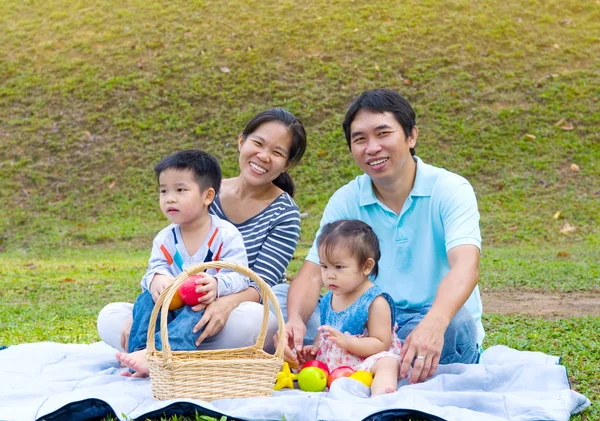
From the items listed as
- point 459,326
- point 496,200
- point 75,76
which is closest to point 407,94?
point 496,200

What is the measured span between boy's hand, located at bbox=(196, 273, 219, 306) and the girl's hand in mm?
571

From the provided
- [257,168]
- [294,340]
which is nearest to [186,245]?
[257,168]

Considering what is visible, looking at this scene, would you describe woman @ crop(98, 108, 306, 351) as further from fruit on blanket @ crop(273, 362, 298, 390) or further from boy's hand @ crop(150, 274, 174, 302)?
boy's hand @ crop(150, 274, 174, 302)

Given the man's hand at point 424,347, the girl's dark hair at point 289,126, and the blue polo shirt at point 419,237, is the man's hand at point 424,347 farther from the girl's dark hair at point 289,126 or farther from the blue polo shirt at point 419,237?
the girl's dark hair at point 289,126

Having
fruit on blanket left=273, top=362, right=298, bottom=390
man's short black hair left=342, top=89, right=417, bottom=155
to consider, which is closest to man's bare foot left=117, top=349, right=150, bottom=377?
fruit on blanket left=273, top=362, right=298, bottom=390

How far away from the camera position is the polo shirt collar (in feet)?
→ 13.6

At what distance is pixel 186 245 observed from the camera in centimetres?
416

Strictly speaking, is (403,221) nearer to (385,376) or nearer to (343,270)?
(343,270)

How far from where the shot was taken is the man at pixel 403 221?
4008 mm

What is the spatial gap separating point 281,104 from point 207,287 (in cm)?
1028

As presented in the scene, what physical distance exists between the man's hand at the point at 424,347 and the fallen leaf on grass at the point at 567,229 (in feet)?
25.6

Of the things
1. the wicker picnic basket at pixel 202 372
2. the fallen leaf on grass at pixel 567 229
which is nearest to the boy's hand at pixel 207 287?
the wicker picnic basket at pixel 202 372

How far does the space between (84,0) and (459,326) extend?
15.7 m

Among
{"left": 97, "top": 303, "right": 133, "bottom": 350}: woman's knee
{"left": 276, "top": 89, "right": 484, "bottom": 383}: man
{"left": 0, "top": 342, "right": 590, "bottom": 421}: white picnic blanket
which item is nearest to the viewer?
{"left": 0, "top": 342, "right": 590, "bottom": 421}: white picnic blanket
